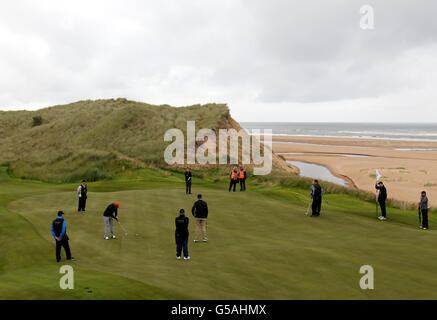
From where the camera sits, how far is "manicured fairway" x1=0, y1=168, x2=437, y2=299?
35.3 feet

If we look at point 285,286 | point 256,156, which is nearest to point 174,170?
point 256,156

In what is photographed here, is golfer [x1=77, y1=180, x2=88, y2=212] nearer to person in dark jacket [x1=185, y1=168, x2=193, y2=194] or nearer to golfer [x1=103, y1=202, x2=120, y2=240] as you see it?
golfer [x1=103, y1=202, x2=120, y2=240]

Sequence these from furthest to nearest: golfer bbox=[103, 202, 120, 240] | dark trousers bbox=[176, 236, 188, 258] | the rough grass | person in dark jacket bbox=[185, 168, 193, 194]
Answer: the rough grass, person in dark jacket bbox=[185, 168, 193, 194], golfer bbox=[103, 202, 120, 240], dark trousers bbox=[176, 236, 188, 258]

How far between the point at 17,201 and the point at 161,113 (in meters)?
53.7

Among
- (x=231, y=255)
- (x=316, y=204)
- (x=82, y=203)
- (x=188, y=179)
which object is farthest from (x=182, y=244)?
(x=188, y=179)

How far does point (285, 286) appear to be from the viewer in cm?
1118

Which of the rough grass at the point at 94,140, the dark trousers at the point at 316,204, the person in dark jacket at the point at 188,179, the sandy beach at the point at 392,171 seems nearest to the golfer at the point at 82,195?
the person in dark jacket at the point at 188,179

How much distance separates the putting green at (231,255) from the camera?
1077 cm

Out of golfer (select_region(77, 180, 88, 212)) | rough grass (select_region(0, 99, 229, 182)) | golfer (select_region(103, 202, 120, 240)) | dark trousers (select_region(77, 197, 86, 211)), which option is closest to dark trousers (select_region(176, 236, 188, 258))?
golfer (select_region(103, 202, 120, 240))

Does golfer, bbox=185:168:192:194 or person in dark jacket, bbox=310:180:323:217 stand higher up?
golfer, bbox=185:168:192:194

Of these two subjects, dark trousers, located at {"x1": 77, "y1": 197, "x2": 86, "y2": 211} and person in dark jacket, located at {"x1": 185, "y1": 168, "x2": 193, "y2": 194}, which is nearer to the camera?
dark trousers, located at {"x1": 77, "y1": 197, "x2": 86, "y2": 211}

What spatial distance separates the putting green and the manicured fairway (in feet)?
0.13

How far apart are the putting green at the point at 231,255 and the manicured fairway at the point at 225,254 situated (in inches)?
1.5

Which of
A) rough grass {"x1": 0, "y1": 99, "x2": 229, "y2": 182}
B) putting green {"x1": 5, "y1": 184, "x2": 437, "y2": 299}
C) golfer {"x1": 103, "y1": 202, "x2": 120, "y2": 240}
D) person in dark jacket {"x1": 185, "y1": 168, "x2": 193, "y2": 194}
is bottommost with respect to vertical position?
putting green {"x1": 5, "y1": 184, "x2": 437, "y2": 299}
